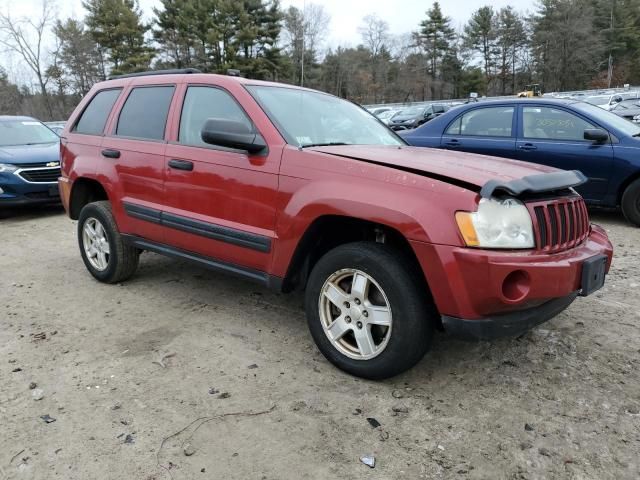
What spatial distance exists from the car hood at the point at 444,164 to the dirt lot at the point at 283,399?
114cm

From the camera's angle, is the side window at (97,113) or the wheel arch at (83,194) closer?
the side window at (97,113)

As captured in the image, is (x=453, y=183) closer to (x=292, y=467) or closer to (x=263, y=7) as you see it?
(x=292, y=467)

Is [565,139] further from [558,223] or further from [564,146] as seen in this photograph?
[558,223]

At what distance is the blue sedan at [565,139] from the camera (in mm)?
6066

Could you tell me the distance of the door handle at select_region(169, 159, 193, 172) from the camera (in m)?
3.56

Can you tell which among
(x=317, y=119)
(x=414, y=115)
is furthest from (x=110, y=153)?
(x=414, y=115)

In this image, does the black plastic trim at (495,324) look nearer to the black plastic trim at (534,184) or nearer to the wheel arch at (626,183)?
the black plastic trim at (534,184)

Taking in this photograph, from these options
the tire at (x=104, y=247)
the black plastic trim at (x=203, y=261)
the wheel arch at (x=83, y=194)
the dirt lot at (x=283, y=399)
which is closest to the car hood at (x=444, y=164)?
the black plastic trim at (x=203, y=261)

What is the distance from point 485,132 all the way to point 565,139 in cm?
101

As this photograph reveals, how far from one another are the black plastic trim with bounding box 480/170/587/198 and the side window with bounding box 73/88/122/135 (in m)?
3.42

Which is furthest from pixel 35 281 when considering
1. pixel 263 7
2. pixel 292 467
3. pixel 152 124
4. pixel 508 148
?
pixel 263 7

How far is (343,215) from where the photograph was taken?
9.06 ft

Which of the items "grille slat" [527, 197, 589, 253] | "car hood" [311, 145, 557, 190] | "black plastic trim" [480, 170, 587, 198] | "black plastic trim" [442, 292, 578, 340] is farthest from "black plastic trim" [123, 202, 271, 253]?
"grille slat" [527, 197, 589, 253]

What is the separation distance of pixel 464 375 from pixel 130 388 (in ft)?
6.20
